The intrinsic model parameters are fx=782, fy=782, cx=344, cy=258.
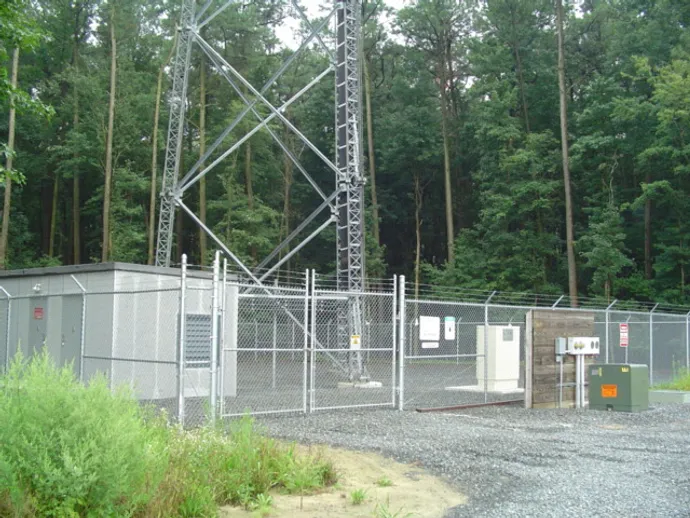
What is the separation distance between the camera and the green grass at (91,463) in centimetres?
558

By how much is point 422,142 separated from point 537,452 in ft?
129

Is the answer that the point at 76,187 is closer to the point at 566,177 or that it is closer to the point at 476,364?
the point at 566,177

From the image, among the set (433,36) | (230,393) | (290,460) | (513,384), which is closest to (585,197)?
(433,36)

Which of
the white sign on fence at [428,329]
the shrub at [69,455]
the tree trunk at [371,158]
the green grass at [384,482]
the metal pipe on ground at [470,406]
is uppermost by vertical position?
the tree trunk at [371,158]

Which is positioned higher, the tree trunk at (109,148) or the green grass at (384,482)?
the tree trunk at (109,148)

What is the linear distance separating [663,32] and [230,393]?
3119cm

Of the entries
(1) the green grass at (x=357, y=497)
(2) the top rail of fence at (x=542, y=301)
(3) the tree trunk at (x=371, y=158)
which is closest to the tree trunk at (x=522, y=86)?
(3) the tree trunk at (x=371, y=158)

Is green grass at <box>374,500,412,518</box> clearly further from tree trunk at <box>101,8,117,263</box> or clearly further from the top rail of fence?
tree trunk at <box>101,8,117,263</box>

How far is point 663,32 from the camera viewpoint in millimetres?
38469

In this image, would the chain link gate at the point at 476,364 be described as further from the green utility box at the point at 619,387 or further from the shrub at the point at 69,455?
the shrub at the point at 69,455

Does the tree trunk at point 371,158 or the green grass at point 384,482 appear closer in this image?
the green grass at point 384,482

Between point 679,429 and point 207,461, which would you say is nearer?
point 207,461

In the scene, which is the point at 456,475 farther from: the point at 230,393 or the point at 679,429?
the point at 230,393

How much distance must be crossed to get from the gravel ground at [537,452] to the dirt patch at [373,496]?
0.85 ft
